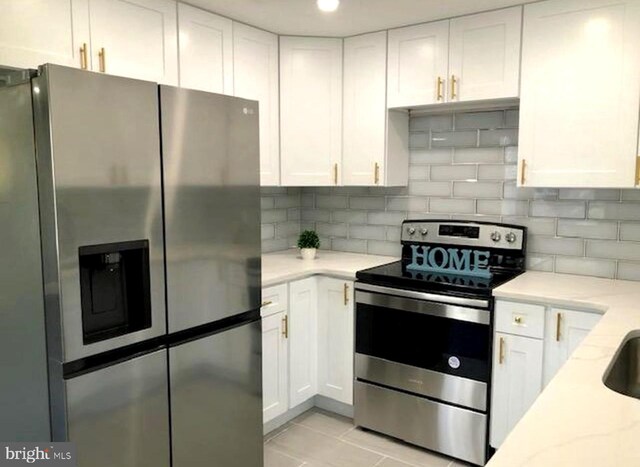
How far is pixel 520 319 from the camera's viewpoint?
2334 millimetres

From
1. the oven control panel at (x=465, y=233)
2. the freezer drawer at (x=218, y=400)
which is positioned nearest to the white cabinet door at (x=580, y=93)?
the oven control panel at (x=465, y=233)

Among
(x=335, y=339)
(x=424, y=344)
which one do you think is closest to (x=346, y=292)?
(x=335, y=339)

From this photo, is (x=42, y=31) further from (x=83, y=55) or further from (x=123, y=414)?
(x=123, y=414)

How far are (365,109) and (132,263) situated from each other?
1.83 meters

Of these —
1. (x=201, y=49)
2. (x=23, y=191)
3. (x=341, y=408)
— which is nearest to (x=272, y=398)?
(x=341, y=408)

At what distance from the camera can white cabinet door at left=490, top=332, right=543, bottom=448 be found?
233cm

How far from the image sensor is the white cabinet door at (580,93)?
2266mm

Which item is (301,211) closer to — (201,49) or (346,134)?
(346,134)

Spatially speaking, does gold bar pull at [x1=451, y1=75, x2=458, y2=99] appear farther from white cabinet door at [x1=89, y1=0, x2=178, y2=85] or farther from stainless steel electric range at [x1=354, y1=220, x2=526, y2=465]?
white cabinet door at [x1=89, y1=0, x2=178, y2=85]

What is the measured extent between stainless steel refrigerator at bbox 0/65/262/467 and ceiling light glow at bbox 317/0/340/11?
75 cm

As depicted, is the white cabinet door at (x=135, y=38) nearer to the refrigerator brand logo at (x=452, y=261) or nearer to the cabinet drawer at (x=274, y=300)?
the cabinet drawer at (x=274, y=300)

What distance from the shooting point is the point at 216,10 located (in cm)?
261

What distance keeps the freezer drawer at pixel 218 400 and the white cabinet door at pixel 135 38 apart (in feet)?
4.11

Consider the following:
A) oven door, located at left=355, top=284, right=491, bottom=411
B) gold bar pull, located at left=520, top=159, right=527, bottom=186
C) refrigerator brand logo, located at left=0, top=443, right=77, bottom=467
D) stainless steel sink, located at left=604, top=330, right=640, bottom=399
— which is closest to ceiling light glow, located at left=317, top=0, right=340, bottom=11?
gold bar pull, located at left=520, top=159, right=527, bottom=186
